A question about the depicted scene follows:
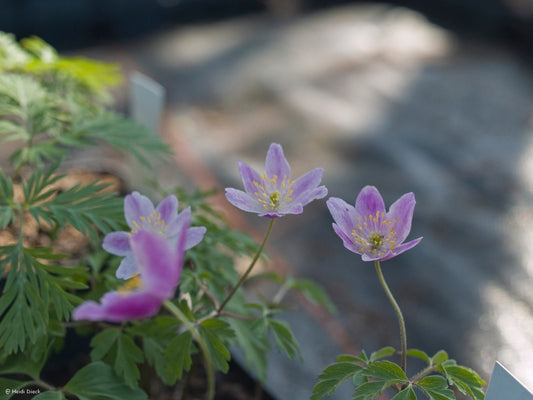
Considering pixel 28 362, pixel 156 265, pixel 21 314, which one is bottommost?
pixel 28 362

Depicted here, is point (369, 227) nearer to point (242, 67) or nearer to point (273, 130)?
point (273, 130)

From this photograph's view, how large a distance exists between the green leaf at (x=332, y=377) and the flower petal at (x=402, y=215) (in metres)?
0.19

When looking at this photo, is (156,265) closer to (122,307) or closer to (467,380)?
(122,307)

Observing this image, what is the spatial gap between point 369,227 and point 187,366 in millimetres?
327

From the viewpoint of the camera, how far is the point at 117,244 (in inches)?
33.6

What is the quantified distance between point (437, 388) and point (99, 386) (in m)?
0.48

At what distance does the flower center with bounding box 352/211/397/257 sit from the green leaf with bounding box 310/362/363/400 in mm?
158

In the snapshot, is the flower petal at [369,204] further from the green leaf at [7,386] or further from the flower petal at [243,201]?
the green leaf at [7,386]

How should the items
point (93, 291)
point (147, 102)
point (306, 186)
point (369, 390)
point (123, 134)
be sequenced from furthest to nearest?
point (147, 102) < point (123, 134) < point (93, 291) < point (306, 186) < point (369, 390)

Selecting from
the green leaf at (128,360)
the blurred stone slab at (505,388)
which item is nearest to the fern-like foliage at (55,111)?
the green leaf at (128,360)

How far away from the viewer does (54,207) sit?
1.01 metres

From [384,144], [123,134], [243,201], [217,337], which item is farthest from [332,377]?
[384,144]

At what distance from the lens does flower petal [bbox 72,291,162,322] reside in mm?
547

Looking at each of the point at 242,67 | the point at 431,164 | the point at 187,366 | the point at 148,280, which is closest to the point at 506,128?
the point at 431,164
